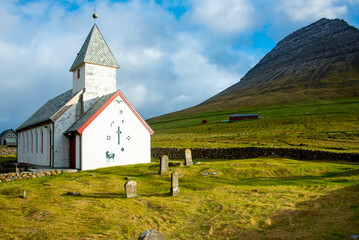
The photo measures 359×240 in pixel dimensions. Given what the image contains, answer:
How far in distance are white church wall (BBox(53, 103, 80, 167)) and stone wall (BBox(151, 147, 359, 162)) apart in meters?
16.9

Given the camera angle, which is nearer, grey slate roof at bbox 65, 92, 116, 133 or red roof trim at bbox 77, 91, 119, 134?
red roof trim at bbox 77, 91, 119, 134

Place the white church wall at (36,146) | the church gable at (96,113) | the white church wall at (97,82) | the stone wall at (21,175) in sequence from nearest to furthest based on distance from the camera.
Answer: the stone wall at (21,175)
the church gable at (96,113)
the white church wall at (36,146)
the white church wall at (97,82)

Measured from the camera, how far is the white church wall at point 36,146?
29.9 meters

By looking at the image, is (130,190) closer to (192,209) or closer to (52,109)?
(192,209)

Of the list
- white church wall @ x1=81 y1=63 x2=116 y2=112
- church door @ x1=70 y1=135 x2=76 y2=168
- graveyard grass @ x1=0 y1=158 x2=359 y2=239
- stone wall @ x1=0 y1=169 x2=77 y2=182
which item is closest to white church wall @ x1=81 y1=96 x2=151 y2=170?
church door @ x1=70 y1=135 x2=76 y2=168

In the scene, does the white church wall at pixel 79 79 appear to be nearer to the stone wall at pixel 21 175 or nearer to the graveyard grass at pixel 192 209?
the stone wall at pixel 21 175

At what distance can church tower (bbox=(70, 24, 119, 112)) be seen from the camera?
30.3 meters

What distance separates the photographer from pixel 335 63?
196875 mm

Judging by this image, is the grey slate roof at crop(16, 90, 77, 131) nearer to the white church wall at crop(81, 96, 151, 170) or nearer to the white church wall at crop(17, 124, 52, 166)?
the white church wall at crop(17, 124, 52, 166)

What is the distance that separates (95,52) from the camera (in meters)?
31.6

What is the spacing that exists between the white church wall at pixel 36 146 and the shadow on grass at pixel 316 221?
25.3 meters

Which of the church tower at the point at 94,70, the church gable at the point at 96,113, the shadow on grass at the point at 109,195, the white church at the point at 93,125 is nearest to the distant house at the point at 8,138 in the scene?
the white church at the point at 93,125

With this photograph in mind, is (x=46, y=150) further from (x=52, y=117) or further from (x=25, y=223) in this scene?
(x=25, y=223)

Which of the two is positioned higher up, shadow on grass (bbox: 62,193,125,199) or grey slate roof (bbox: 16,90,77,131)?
grey slate roof (bbox: 16,90,77,131)
